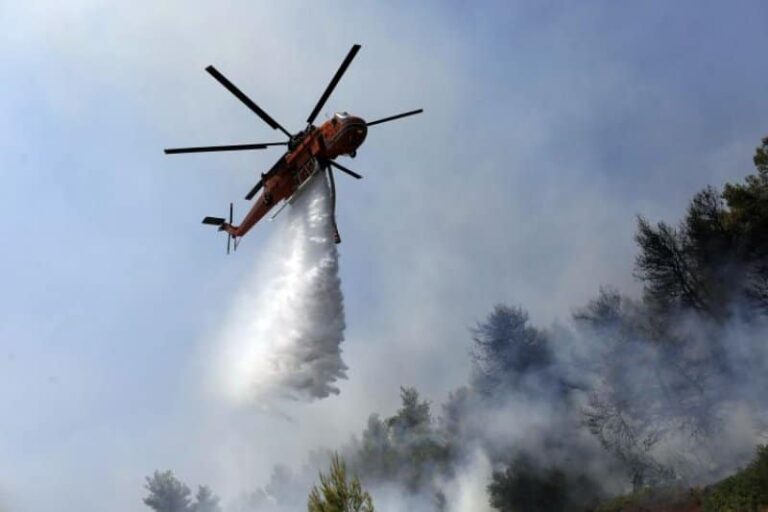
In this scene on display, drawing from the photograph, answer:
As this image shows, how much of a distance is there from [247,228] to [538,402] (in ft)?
75.2

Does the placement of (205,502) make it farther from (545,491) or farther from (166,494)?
(545,491)

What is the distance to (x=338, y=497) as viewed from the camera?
14203 mm

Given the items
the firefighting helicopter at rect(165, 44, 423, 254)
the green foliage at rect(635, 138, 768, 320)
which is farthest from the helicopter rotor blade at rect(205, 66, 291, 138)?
the green foliage at rect(635, 138, 768, 320)

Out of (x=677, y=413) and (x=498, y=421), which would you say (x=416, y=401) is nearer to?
(x=498, y=421)

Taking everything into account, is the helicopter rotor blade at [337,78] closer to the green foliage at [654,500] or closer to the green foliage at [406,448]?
the green foliage at [654,500]

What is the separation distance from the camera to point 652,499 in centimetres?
3147

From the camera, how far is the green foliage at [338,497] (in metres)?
14.1

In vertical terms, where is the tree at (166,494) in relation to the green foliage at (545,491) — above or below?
above

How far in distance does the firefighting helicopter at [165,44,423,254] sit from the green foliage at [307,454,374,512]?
548 inches

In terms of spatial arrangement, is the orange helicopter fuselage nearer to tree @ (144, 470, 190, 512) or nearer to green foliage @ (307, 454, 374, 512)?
green foliage @ (307, 454, 374, 512)

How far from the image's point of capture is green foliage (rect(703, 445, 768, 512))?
23.8 m

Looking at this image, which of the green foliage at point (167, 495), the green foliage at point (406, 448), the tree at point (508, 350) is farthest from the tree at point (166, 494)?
the tree at point (508, 350)

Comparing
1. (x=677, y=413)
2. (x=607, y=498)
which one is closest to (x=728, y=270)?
(x=677, y=413)

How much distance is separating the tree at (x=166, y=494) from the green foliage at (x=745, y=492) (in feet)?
232
